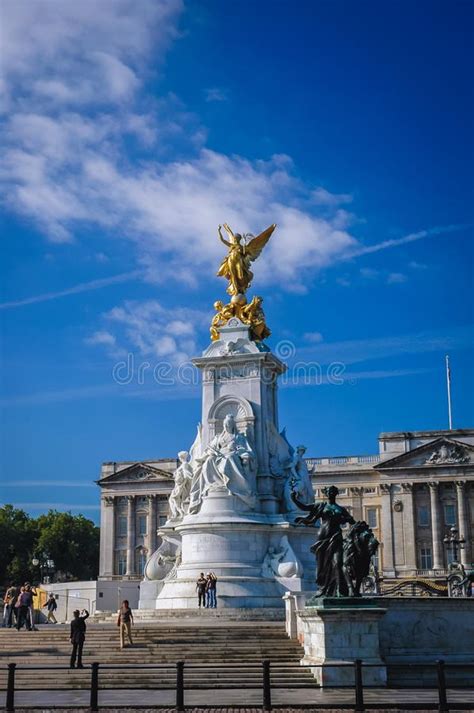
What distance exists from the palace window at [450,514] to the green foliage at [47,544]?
40336 millimetres

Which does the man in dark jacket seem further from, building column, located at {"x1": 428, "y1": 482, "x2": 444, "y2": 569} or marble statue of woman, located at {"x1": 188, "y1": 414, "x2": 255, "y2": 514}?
building column, located at {"x1": 428, "y1": 482, "x2": 444, "y2": 569}

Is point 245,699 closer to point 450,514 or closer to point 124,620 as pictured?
point 124,620

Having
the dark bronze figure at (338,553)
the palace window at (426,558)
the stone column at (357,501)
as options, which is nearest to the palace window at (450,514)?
the palace window at (426,558)

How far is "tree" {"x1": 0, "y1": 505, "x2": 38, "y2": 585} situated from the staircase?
68529mm

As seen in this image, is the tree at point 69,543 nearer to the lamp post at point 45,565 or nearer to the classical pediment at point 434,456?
the lamp post at point 45,565

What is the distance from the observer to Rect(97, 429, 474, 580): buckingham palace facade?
91.1 metres

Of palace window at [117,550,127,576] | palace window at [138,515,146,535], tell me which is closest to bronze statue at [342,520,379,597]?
palace window at [117,550,127,576]

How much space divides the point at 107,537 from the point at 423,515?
33421 mm

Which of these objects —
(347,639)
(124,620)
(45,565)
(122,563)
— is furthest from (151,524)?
(347,639)

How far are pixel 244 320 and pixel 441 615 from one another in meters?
17.8

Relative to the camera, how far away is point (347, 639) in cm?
1977

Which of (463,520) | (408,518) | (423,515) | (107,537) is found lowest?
(107,537)

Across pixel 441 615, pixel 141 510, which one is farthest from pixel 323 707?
pixel 141 510

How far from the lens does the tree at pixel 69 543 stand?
328ft
